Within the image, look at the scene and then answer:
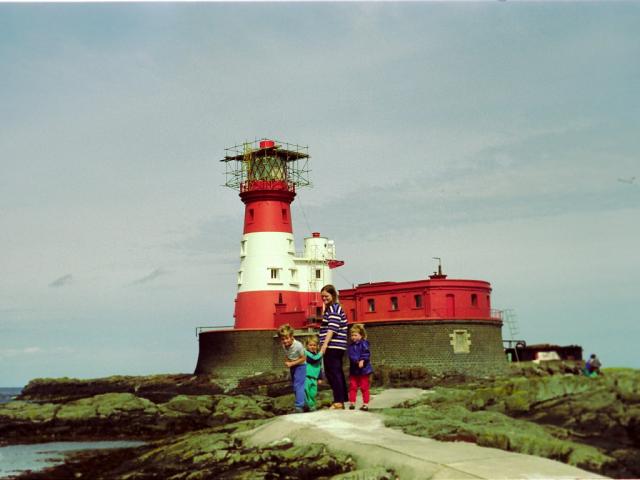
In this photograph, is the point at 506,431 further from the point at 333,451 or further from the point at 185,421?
the point at 185,421

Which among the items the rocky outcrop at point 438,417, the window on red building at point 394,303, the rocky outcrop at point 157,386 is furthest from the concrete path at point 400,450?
the window on red building at point 394,303

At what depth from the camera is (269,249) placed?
1492 inches

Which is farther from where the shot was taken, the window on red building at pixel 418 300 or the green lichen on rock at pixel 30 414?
the window on red building at pixel 418 300

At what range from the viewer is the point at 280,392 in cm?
3100

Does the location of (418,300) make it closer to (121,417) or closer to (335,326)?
(121,417)

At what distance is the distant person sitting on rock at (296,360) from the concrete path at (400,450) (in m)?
1.21

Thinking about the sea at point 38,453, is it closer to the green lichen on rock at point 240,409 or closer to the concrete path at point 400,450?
the green lichen on rock at point 240,409

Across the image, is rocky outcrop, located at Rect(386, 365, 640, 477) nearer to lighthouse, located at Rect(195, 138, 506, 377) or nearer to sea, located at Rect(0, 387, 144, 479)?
sea, located at Rect(0, 387, 144, 479)

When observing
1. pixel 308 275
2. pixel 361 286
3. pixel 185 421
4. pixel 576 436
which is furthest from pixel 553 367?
pixel 576 436

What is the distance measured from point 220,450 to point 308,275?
1109 inches

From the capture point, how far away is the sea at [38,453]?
16.7 metres

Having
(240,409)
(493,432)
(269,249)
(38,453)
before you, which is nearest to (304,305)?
(269,249)

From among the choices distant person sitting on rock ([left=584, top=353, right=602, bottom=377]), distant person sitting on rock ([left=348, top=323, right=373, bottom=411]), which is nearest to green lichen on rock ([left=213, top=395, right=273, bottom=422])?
distant person sitting on rock ([left=348, top=323, right=373, bottom=411])

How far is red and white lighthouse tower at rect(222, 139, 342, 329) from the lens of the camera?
1481 inches
